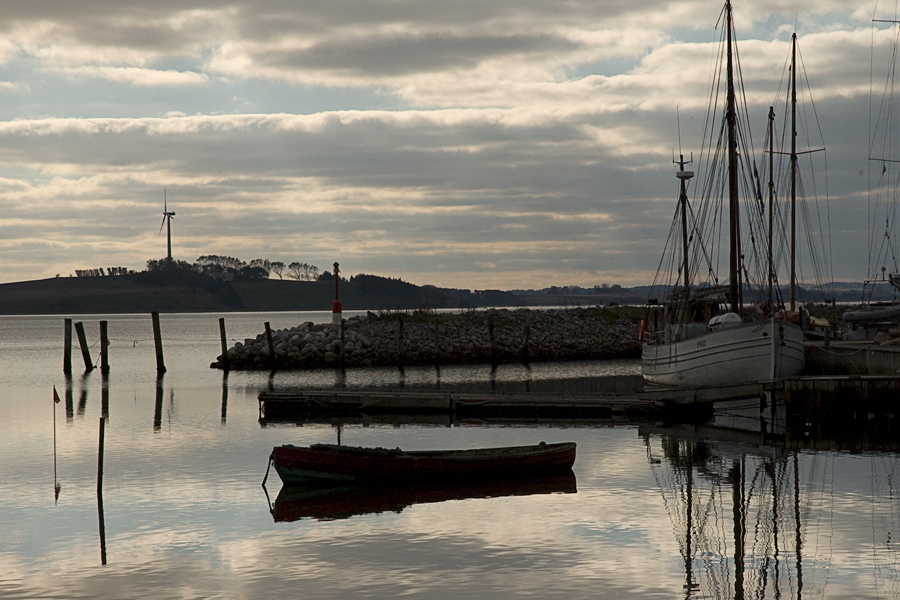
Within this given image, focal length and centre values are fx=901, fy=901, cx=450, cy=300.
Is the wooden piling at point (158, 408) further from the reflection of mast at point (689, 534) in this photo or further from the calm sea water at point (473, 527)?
the reflection of mast at point (689, 534)

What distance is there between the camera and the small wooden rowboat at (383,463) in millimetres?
20078

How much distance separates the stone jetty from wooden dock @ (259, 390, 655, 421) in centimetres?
2165

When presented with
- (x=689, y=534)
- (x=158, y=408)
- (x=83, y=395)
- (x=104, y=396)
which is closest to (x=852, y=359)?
(x=689, y=534)

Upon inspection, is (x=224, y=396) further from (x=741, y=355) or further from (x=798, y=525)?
(x=798, y=525)

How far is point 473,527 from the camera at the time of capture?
54.6 ft

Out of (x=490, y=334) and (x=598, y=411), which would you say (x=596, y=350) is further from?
(x=598, y=411)

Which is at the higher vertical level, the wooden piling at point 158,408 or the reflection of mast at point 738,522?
the reflection of mast at point 738,522

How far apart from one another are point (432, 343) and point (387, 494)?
40.0 metres

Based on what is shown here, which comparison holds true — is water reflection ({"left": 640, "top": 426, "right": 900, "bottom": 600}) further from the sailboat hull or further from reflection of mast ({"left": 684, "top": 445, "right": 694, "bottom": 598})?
the sailboat hull

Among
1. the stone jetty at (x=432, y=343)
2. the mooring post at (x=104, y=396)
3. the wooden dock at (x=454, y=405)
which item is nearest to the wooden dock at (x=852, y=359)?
the wooden dock at (x=454, y=405)

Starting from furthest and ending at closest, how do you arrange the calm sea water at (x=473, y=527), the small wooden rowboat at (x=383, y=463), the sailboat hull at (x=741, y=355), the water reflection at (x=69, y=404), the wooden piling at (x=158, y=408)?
the water reflection at (x=69, y=404)
the wooden piling at (x=158, y=408)
the sailboat hull at (x=741, y=355)
the small wooden rowboat at (x=383, y=463)
the calm sea water at (x=473, y=527)

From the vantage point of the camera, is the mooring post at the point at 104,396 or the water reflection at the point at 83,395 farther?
the water reflection at the point at 83,395

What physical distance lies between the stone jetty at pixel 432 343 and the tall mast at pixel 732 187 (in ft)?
76.9

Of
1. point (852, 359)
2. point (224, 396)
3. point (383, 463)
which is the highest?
point (852, 359)
